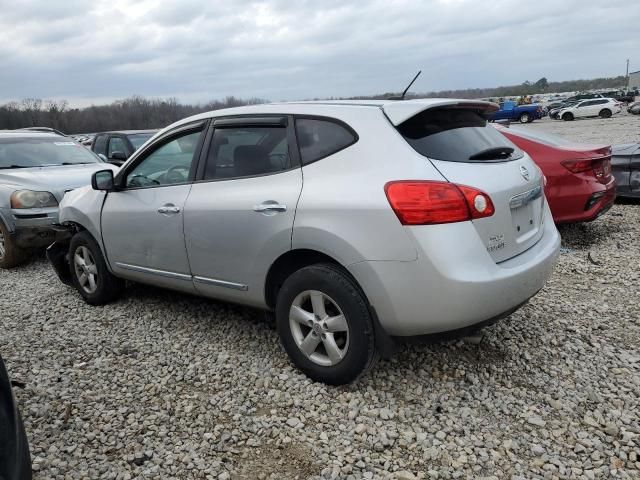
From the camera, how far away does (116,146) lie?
→ 11406 mm

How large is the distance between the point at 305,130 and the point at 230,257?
975 mm

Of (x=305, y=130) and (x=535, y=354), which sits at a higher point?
(x=305, y=130)

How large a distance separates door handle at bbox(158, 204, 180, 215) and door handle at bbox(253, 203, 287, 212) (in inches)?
32.8

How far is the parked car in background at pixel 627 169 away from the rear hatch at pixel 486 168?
4500 millimetres

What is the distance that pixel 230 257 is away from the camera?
352 cm

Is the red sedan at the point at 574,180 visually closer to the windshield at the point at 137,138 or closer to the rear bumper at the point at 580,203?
the rear bumper at the point at 580,203

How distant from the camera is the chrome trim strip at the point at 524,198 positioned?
9.93 feet

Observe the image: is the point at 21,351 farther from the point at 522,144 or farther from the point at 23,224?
the point at 522,144

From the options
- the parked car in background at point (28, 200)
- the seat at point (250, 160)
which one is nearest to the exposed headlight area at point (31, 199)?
the parked car in background at point (28, 200)

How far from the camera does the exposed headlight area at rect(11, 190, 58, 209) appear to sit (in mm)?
6328

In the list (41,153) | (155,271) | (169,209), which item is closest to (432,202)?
(169,209)

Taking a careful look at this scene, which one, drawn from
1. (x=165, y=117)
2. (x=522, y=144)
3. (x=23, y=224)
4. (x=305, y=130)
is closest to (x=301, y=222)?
(x=305, y=130)

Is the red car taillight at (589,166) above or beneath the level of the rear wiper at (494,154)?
beneath

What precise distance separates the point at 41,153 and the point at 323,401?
21.2 ft
